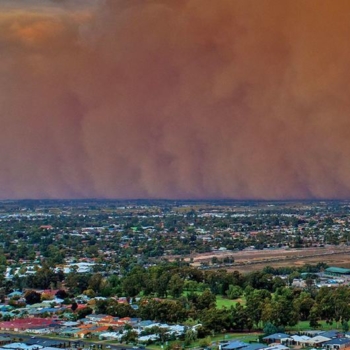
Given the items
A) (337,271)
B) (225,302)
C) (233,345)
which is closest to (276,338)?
(233,345)

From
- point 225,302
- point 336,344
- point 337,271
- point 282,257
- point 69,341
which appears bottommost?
point 69,341

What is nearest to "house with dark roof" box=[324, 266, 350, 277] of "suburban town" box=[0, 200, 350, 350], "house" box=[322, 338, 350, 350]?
"suburban town" box=[0, 200, 350, 350]

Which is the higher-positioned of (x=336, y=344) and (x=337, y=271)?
(x=337, y=271)

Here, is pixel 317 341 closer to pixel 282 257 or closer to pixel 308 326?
pixel 308 326

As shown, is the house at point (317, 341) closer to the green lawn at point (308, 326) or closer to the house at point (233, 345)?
the green lawn at point (308, 326)

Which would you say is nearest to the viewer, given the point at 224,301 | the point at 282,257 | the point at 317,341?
the point at 317,341

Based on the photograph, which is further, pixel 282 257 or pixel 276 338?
pixel 282 257

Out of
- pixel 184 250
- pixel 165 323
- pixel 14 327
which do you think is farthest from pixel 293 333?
pixel 184 250

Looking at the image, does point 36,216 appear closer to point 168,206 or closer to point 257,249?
point 168,206
